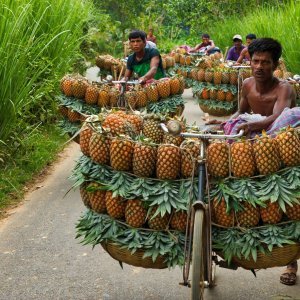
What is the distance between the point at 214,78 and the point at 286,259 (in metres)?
9.42

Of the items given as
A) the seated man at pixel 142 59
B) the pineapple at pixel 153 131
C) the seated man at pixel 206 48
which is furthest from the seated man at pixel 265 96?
the seated man at pixel 206 48

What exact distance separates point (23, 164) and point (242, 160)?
5.31 m

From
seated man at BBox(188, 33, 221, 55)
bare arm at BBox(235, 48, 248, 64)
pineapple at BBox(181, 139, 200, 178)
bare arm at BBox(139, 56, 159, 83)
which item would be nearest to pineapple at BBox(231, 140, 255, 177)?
pineapple at BBox(181, 139, 200, 178)

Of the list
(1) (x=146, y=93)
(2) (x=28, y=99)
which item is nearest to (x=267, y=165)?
(1) (x=146, y=93)

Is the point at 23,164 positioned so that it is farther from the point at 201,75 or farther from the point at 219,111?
the point at 201,75

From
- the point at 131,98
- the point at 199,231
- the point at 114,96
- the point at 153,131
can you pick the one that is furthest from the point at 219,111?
the point at 199,231

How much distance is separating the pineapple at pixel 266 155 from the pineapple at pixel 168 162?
0.46 metres

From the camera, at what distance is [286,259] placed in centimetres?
367

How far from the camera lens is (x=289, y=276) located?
4.67 metres

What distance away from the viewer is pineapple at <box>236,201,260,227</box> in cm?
360

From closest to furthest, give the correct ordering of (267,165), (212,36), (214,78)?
1. (267,165)
2. (214,78)
3. (212,36)

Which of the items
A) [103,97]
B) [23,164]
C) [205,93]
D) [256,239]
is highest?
[256,239]

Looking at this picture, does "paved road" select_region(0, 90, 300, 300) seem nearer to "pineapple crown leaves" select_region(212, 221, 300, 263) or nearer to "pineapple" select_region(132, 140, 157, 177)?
"pineapple crown leaves" select_region(212, 221, 300, 263)

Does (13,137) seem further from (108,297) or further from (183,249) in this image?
(183,249)
